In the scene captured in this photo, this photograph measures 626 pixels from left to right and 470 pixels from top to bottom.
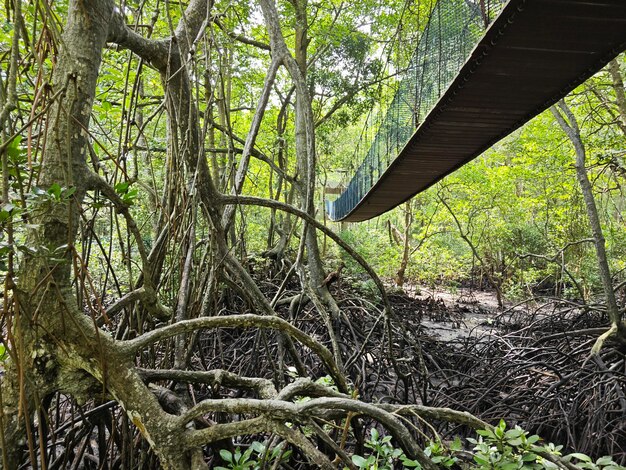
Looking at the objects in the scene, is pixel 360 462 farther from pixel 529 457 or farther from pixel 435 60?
pixel 435 60

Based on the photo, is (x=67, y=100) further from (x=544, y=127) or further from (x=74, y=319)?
(x=544, y=127)

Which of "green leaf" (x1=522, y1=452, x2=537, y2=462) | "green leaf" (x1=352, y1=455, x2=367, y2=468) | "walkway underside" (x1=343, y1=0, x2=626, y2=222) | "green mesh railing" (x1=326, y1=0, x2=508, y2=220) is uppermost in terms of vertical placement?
"green mesh railing" (x1=326, y1=0, x2=508, y2=220)

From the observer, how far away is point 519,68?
6.57ft

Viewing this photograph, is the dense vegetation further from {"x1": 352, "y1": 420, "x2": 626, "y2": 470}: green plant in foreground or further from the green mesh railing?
the green mesh railing

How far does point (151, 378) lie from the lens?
1195mm

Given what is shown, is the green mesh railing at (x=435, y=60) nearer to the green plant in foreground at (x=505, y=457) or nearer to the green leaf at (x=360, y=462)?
the green plant in foreground at (x=505, y=457)

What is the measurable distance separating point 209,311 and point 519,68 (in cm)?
209

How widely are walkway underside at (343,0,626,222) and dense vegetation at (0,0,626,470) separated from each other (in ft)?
3.14

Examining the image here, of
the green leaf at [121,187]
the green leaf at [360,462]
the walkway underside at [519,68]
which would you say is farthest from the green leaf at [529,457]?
Result: the walkway underside at [519,68]

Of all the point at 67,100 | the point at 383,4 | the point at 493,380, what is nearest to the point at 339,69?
the point at 383,4

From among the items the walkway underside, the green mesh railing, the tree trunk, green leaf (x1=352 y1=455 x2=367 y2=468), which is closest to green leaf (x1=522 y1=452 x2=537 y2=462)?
green leaf (x1=352 y1=455 x2=367 y2=468)

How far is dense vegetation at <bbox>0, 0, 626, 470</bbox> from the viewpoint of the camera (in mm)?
978

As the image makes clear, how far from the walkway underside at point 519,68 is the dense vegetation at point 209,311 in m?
0.96

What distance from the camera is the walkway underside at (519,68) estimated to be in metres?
1.61
